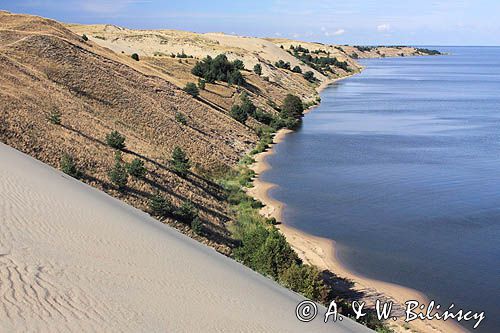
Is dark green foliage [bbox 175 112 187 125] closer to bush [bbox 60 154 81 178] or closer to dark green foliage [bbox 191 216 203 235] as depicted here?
bush [bbox 60 154 81 178]

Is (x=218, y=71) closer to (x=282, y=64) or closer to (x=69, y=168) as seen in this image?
(x=282, y=64)

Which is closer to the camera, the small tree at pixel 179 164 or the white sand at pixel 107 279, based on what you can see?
the white sand at pixel 107 279

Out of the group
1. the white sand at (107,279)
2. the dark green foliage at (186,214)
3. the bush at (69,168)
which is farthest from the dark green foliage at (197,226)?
the white sand at (107,279)

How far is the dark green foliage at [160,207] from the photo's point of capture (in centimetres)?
1912

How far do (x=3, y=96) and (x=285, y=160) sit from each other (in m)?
20.4

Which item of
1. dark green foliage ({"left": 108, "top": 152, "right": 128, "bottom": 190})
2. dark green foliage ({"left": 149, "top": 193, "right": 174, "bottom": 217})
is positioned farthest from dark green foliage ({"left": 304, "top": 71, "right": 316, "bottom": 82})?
dark green foliage ({"left": 149, "top": 193, "right": 174, "bottom": 217})

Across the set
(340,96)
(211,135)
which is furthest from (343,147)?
(340,96)

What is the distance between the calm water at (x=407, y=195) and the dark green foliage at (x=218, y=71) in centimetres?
1057

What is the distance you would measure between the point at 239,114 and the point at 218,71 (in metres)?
15.3

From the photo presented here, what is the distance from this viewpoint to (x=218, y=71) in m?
60.5

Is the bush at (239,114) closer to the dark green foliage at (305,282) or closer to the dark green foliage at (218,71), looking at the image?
the dark green foliage at (218,71)

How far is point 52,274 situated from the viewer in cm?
752

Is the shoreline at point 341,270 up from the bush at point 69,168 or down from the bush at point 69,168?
down

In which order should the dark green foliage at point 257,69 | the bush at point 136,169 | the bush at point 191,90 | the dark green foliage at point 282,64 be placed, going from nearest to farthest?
the bush at point 136,169 < the bush at point 191,90 < the dark green foliage at point 257,69 < the dark green foliage at point 282,64
